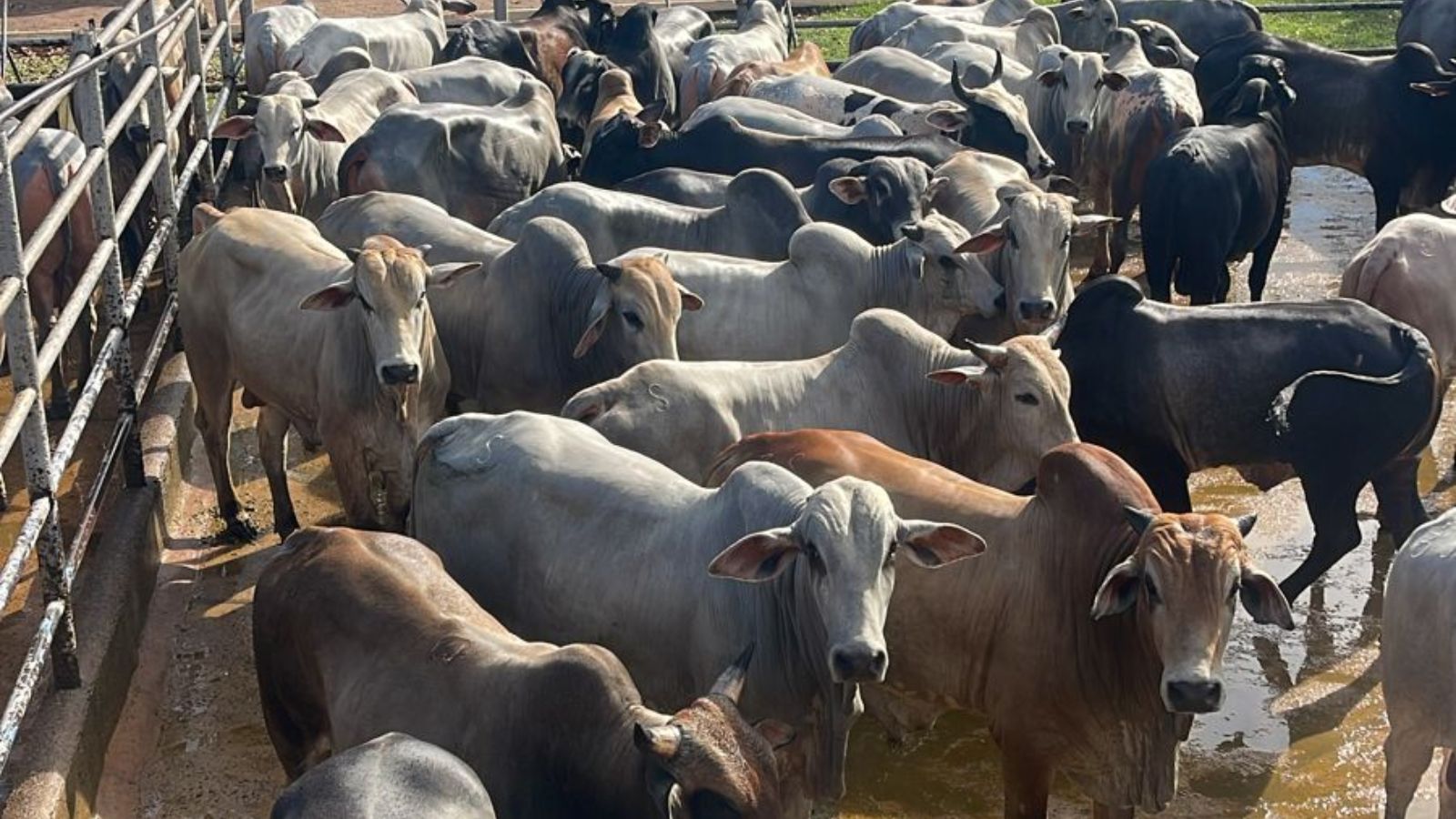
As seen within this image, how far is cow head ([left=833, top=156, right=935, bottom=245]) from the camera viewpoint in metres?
9.46

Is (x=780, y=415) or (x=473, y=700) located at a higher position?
(x=473, y=700)

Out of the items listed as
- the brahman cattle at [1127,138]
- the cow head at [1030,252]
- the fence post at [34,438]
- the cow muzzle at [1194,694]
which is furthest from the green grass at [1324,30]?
the cow muzzle at [1194,694]

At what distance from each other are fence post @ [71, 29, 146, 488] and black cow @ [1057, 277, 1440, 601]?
3.71 meters

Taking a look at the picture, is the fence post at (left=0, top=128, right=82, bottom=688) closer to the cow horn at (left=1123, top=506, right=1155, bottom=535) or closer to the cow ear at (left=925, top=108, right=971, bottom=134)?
the cow horn at (left=1123, top=506, right=1155, bottom=535)

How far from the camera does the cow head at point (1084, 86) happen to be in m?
12.6

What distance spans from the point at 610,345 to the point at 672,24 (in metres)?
9.20

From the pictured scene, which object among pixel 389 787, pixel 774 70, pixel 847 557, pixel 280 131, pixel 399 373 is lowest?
pixel 774 70

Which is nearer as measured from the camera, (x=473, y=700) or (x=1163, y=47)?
(x=473, y=700)

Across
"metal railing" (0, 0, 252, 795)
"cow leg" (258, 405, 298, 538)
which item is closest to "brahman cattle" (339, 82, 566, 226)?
"metal railing" (0, 0, 252, 795)

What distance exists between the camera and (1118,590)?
553 centimetres

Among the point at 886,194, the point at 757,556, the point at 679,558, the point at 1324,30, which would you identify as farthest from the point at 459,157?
the point at 1324,30

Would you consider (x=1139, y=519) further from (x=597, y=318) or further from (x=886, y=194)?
(x=886, y=194)

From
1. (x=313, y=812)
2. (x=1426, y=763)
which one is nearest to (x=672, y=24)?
(x=1426, y=763)

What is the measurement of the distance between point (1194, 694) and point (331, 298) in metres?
3.67
